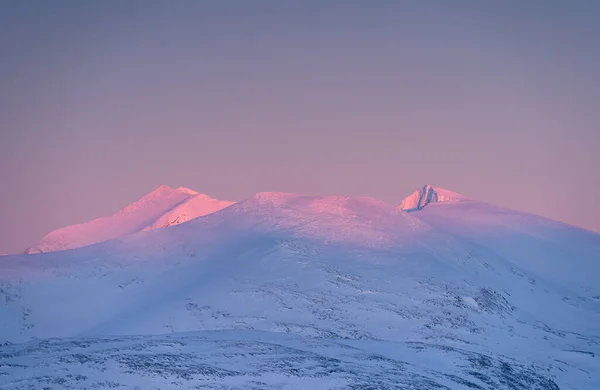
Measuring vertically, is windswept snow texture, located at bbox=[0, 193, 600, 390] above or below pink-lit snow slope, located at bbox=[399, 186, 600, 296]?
below

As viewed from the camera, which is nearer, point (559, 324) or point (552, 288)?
point (559, 324)

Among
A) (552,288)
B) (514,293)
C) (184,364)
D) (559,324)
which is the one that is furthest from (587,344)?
(184,364)

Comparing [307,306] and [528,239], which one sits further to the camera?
[528,239]

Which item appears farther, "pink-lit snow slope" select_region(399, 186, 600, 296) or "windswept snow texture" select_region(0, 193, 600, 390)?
"pink-lit snow slope" select_region(399, 186, 600, 296)

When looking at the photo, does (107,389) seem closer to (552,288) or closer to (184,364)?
(184,364)

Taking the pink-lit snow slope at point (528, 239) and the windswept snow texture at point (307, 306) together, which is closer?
the windswept snow texture at point (307, 306)

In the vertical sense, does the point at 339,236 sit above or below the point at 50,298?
above

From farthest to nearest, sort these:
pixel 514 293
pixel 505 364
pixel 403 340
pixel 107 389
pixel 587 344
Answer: pixel 514 293 < pixel 587 344 < pixel 403 340 < pixel 505 364 < pixel 107 389

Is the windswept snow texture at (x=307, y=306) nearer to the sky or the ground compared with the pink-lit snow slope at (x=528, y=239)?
nearer to the ground
